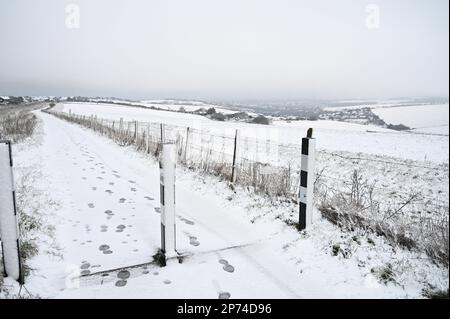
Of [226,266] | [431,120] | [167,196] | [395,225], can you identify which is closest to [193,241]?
[226,266]

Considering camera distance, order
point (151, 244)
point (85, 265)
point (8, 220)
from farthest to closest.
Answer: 1. point (151, 244)
2. point (85, 265)
3. point (8, 220)

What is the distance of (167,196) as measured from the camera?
3.49 metres

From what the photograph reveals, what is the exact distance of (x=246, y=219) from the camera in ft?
16.5

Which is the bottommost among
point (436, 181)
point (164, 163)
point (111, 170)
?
point (436, 181)

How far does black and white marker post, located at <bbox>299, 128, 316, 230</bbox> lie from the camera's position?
405 cm

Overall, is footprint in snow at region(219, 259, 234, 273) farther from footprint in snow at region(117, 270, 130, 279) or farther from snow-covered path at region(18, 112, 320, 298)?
footprint in snow at region(117, 270, 130, 279)

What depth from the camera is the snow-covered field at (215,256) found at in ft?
9.87

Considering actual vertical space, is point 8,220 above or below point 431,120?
below

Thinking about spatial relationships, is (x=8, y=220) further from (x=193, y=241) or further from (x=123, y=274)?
(x=193, y=241)

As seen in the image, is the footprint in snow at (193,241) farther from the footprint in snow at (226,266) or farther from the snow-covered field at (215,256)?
the footprint in snow at (226,266)

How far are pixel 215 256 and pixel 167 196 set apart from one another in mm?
926
